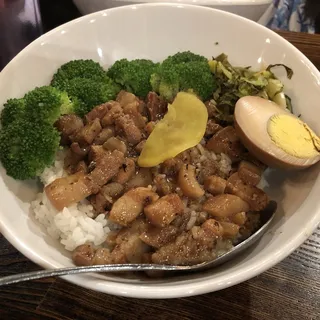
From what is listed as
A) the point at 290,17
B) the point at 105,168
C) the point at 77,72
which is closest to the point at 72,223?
the point at 105,168

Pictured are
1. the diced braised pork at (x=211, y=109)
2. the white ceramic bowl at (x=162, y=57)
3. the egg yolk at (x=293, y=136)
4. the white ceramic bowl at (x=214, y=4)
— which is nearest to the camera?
the white ceramic bowl at (x=162, y=57)

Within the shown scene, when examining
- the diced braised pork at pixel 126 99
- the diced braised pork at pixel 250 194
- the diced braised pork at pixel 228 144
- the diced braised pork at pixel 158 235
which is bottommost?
the diced braised pork at pixel 250 194

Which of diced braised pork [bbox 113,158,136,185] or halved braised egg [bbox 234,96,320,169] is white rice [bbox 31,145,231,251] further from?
halved braised egg [bbox 234,96,320,169]

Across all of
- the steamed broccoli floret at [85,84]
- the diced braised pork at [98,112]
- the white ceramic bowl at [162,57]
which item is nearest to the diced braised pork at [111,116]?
the diced braised pork at [98,112]

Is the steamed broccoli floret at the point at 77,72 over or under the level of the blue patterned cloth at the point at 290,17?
over

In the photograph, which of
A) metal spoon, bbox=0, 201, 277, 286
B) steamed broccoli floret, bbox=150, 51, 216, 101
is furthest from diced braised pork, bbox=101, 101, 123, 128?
metal spoon, bbox=0, 201, 277, 286

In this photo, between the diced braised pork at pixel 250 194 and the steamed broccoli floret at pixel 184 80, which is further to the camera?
the steamed broccoli floret at pixel 184 80

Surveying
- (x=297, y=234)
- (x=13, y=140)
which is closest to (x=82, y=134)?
(x=13, y=140)

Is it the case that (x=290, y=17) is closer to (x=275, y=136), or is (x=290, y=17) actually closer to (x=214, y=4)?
(x=214, y=4)

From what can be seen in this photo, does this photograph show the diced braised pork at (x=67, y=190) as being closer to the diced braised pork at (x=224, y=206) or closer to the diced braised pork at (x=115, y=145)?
the diced braised pork at (x=115, y=145)
